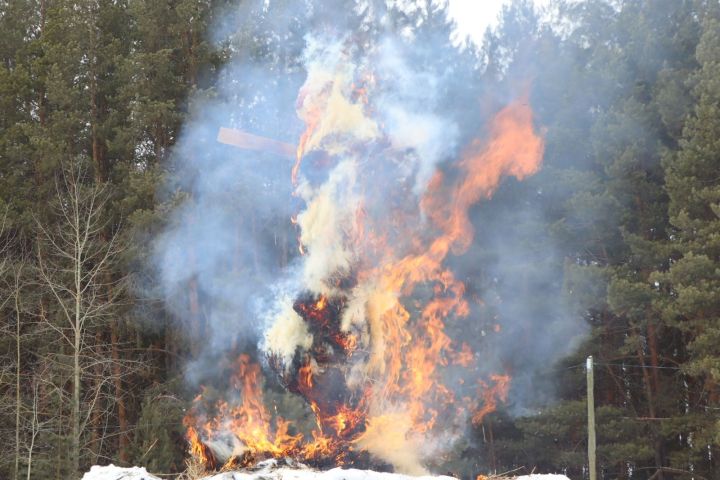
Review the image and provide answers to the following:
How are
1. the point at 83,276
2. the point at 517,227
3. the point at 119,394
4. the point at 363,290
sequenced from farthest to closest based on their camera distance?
the point at 119,394 → the point at 83,276 → the point at 517,227 → the point at 363,290

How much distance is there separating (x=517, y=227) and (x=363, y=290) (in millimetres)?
5433

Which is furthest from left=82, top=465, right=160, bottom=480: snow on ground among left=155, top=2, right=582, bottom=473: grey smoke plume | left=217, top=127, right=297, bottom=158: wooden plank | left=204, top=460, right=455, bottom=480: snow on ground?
left=217, top=127, right=297, bottom=158: wooden plank

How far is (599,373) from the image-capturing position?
15930 mm

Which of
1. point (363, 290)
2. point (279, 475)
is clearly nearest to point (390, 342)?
point (363, 290)

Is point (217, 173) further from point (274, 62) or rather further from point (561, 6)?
point (561, 6)

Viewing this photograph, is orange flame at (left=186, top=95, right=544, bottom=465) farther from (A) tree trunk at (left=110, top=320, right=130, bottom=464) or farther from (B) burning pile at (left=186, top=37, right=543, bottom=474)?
(A) tree trunk at (left=110, top=320, right=130, bottom=464)

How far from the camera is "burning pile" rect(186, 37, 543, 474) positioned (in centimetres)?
1086

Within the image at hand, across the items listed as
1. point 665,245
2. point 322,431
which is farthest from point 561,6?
point 322,431

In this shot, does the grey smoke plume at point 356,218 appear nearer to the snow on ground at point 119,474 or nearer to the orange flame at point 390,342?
the orange flame at point 390,342

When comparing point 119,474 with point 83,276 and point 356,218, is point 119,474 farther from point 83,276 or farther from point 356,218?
point 83,276

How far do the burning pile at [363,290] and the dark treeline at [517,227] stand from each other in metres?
2.25

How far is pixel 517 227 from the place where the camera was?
1530 centimetres

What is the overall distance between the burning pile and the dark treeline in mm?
2254

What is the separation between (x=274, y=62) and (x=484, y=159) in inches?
260
